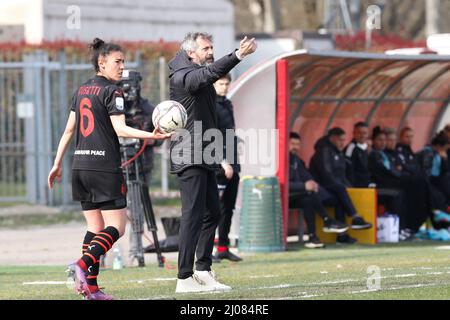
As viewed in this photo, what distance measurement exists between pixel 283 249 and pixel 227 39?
1522 centimetres

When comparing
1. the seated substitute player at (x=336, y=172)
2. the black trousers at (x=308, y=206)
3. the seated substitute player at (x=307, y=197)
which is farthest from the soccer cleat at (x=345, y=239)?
the black trousers at (x=308, y=206)

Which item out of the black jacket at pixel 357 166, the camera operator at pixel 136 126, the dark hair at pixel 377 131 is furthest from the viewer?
the dark hair at pixel 377 131

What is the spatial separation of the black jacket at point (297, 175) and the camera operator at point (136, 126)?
284cm

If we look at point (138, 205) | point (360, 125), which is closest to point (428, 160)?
point (360, 125)

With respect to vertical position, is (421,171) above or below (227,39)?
below

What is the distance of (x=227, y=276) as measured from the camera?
40.7ft

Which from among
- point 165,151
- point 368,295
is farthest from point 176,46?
point 368,295

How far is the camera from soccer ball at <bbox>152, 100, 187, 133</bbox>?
9852 millimetres

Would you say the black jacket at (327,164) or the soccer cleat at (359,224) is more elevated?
the black jacket at (327,164)

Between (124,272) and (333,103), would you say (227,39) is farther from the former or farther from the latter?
(124,272)

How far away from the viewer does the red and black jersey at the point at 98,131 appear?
10.2m

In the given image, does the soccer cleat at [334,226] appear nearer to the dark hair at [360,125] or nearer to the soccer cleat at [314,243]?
the soccer cleat at [314,243]

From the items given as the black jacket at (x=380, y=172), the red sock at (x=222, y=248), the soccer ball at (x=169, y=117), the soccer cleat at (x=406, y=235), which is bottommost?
the soccer cleat at (x=406, y=235)

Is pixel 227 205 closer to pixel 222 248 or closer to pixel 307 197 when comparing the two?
pixel 222 248
